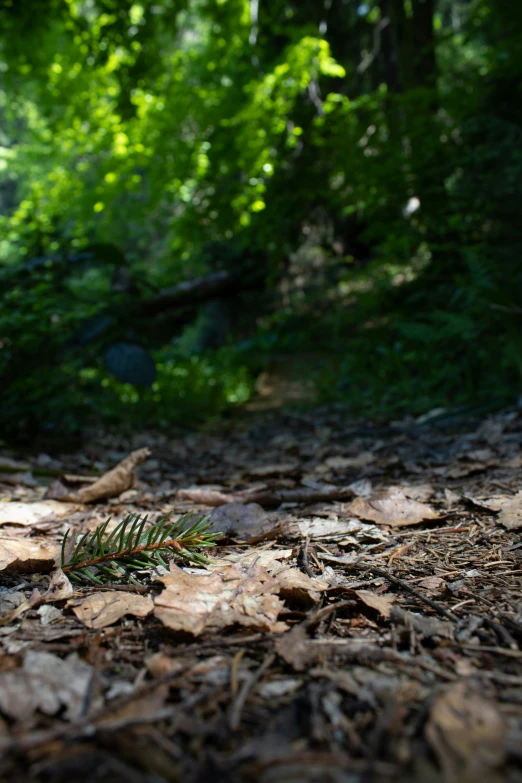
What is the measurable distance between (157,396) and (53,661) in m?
4.51

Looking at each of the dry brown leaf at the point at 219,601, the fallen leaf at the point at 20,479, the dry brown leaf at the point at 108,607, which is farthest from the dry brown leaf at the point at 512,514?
the fallen leaf at the point at 20,479

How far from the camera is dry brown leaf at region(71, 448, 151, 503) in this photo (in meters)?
2.04

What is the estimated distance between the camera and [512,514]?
1.61 meters

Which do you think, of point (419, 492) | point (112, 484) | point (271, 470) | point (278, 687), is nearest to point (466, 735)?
point (278, 687)

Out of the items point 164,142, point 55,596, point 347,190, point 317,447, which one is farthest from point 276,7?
point 55,596

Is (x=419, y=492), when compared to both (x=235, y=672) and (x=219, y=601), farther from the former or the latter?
(x=235, y=672)

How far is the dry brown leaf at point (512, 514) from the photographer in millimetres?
1547

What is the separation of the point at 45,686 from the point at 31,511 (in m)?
1.11

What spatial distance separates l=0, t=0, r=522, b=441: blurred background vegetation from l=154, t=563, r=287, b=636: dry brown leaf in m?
2.08

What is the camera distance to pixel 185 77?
8.74 m

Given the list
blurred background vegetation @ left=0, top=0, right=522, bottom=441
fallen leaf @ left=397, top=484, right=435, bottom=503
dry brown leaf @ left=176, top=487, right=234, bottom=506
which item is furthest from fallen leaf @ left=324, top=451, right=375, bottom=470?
blurred background vegetation @ left=0, top=0, right=522, bottom=441

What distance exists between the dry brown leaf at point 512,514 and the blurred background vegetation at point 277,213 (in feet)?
6.40

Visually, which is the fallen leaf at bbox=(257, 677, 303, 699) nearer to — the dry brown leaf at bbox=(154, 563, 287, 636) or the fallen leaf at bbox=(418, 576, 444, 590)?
the dry brown leaf at bbox=(154, 563, 287, 636)

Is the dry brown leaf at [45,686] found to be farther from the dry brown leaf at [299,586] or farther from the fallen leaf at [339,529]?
the fallen leaf at [339,529]
